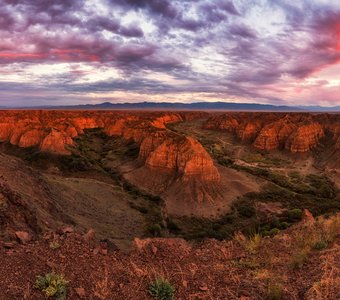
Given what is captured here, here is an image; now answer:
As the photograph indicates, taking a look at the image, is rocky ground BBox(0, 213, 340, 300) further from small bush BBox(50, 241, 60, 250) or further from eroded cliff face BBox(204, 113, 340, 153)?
eroded cliff face BBox(204, 113, 340, 153)

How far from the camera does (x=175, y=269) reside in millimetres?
8289

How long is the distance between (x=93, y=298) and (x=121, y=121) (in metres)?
106

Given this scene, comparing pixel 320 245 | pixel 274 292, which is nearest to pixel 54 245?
pixel 274 292

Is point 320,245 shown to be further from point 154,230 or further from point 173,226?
point 173,226

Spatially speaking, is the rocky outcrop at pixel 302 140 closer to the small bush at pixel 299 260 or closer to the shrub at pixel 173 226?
the shrub at pixel 173 226

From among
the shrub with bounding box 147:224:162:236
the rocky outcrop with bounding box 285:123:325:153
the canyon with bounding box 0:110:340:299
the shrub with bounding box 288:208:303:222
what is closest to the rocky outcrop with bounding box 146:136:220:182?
the canyon with bounding box 0:110:340:299

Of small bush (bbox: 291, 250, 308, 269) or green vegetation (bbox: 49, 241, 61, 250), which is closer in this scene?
green vegetation (bbox: 49, 241, 61, 250)

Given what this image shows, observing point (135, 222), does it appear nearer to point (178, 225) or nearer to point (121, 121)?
point (178, 225)

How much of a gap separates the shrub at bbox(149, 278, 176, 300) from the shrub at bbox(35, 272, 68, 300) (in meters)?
1.85

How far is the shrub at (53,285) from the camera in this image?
639 cm

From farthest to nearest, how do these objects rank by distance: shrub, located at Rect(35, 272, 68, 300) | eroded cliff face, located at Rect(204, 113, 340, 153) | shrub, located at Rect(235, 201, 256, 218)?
eroded cliff face, located at Rect(204, 113, 340, 153), shrub, located at Rect(235, 201, 256, 218), shrub, located at Rect(35, 272, 68, 300)

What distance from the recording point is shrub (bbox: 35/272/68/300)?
6.39 metres

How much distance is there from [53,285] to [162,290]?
91.3 inches

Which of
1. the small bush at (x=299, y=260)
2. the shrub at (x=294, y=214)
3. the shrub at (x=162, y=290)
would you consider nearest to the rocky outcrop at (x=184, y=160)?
the shrub at (x=294, y=214)
